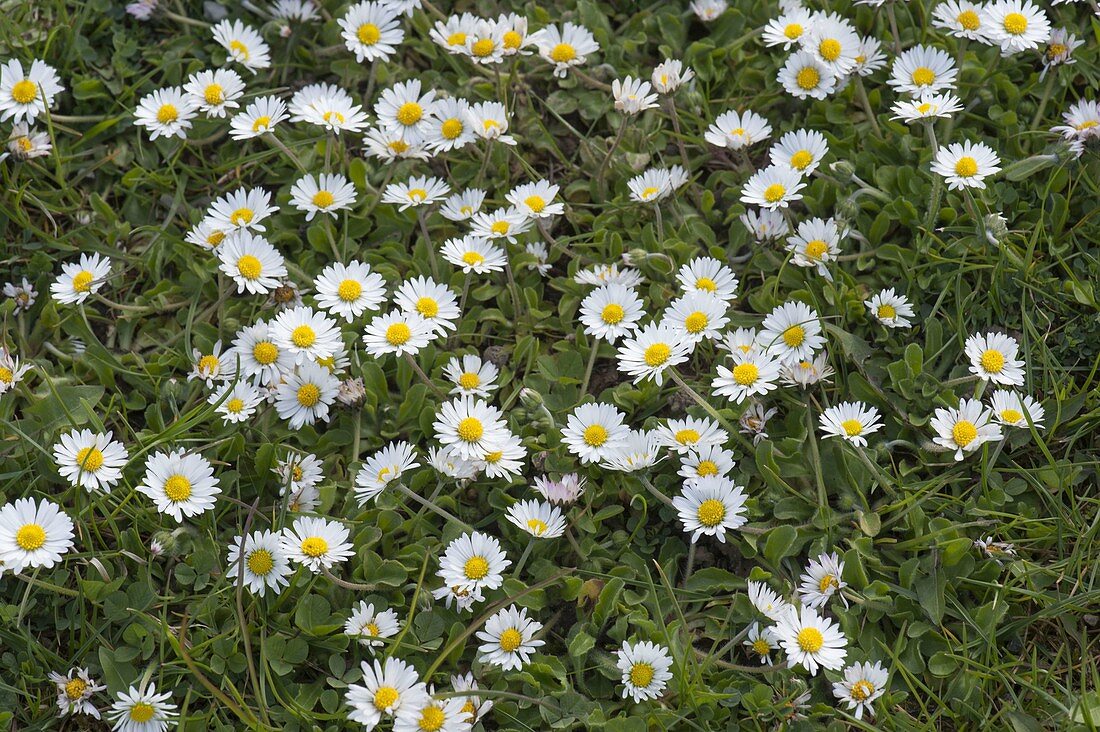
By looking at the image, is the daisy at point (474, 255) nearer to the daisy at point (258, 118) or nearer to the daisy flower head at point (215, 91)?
the daisy at point (258, 118)

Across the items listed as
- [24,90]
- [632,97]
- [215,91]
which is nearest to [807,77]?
[632,97]

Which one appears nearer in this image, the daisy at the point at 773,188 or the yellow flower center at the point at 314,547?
the yellow flower center at the point at 314,547

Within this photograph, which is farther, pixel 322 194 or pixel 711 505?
pixel 322 194

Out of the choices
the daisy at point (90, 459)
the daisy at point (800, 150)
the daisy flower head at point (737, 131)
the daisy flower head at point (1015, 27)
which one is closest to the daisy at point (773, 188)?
the daisy at point (800, 150)

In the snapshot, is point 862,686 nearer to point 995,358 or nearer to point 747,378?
point 747,378

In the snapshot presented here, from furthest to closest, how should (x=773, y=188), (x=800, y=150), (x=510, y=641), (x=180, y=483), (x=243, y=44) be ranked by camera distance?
(x=243, y=44) → (x=800, y=150) → (x=773, y=188) → (x=180, y=483) → (x=510, y=641)

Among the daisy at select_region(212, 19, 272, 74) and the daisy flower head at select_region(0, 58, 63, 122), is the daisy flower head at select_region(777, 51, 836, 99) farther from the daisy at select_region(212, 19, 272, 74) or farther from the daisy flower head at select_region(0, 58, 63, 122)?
the daisy flower head at select_region(0, 58, 63, 122)

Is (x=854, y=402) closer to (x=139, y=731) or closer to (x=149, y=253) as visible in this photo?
(x=139, y=731)
